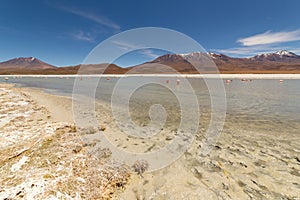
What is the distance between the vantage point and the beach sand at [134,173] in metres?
3.27

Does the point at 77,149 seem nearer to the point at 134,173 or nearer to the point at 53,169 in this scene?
the point at 53,169

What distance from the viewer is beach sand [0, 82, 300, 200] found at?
10.7 ft

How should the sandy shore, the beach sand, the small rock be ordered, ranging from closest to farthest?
the sandy shore < the beach sand < the small rock

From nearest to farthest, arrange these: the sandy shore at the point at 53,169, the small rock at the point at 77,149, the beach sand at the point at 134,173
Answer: the sandy shore at the point at 53,169 < the beach sand at the point at 134,173 < the small rock at the point at 77,149

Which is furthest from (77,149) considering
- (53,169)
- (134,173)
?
(134,173)

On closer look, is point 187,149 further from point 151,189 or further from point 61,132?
point 61,132

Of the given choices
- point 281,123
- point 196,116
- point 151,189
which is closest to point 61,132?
point 151,189

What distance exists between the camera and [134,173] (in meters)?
4.34

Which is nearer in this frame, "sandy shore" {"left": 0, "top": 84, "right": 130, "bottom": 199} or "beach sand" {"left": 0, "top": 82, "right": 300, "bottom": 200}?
"sandy shore" {"left": 0, "top": 84, "right": 130, "bottom": 199}

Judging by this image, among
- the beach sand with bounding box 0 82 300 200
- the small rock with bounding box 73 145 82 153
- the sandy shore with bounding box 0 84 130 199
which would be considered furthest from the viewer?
the small rock with bounding box 73 145 82 153

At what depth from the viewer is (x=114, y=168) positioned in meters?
4.15

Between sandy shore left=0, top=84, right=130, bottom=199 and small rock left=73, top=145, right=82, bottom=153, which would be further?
small rock left=73, top=145, right=82, bottom=153

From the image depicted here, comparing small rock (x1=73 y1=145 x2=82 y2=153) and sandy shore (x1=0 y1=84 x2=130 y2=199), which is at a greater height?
sandy shore (x1=0 y1=84 x2=130 y2=199)

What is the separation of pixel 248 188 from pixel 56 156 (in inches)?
207
